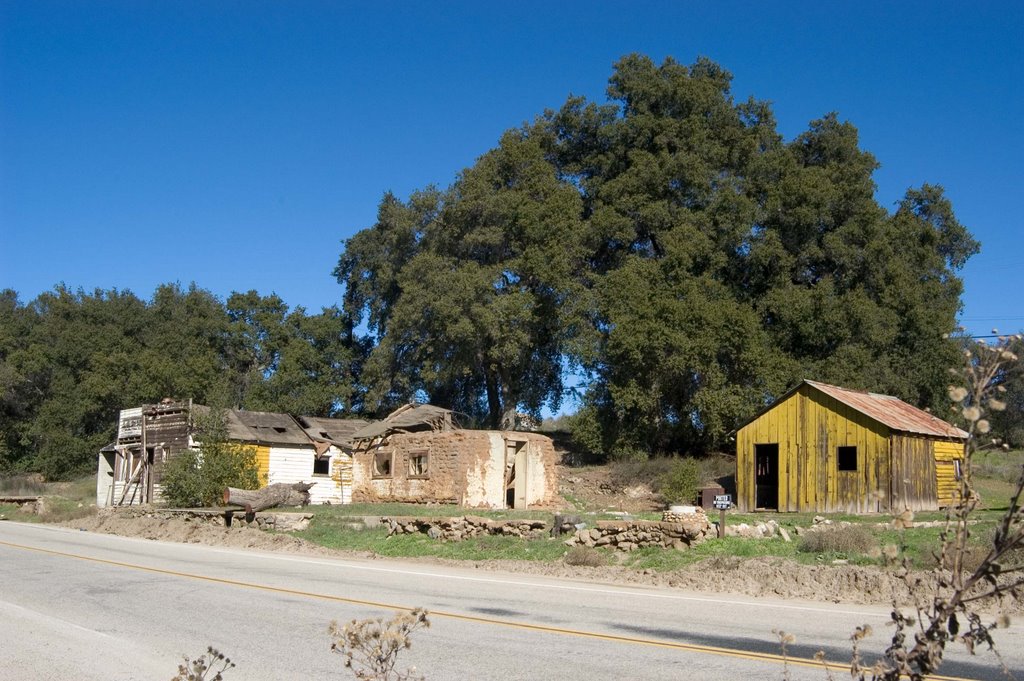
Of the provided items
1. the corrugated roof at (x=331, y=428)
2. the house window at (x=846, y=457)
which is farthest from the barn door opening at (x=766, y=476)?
the corrugated roof at (x=331, y=428)

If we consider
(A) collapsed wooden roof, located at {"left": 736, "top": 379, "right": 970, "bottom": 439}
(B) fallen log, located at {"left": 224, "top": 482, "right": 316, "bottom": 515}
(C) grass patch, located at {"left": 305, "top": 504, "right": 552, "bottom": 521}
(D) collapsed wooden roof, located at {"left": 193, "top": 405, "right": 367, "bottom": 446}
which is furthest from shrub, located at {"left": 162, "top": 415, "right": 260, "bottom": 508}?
(A) collapsed wooden roof, located at {"left": 736, "top": 379, "right": 970, "bottom": 439}

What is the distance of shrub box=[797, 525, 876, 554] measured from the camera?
647 inches

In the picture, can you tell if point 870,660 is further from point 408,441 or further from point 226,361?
point 226,361

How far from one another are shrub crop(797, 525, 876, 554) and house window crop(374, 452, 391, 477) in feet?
65.4

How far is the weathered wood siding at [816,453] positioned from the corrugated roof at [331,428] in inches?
741

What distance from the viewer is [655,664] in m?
8.23

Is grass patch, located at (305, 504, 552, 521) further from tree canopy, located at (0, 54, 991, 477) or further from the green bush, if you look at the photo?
tree canopy, located at (0, 54, 991, 477)

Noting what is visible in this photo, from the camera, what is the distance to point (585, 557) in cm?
1808

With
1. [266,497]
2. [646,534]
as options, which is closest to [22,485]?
[266,497]

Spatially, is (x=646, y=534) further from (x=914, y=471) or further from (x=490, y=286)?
(x=490, y=286)

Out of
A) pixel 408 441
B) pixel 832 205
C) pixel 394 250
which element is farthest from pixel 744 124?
pixel 408 441

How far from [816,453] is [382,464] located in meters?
16.0

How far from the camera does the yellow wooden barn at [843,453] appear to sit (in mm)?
27844

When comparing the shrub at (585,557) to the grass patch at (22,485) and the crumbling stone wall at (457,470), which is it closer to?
the crumbling stone wall at (457,470)
